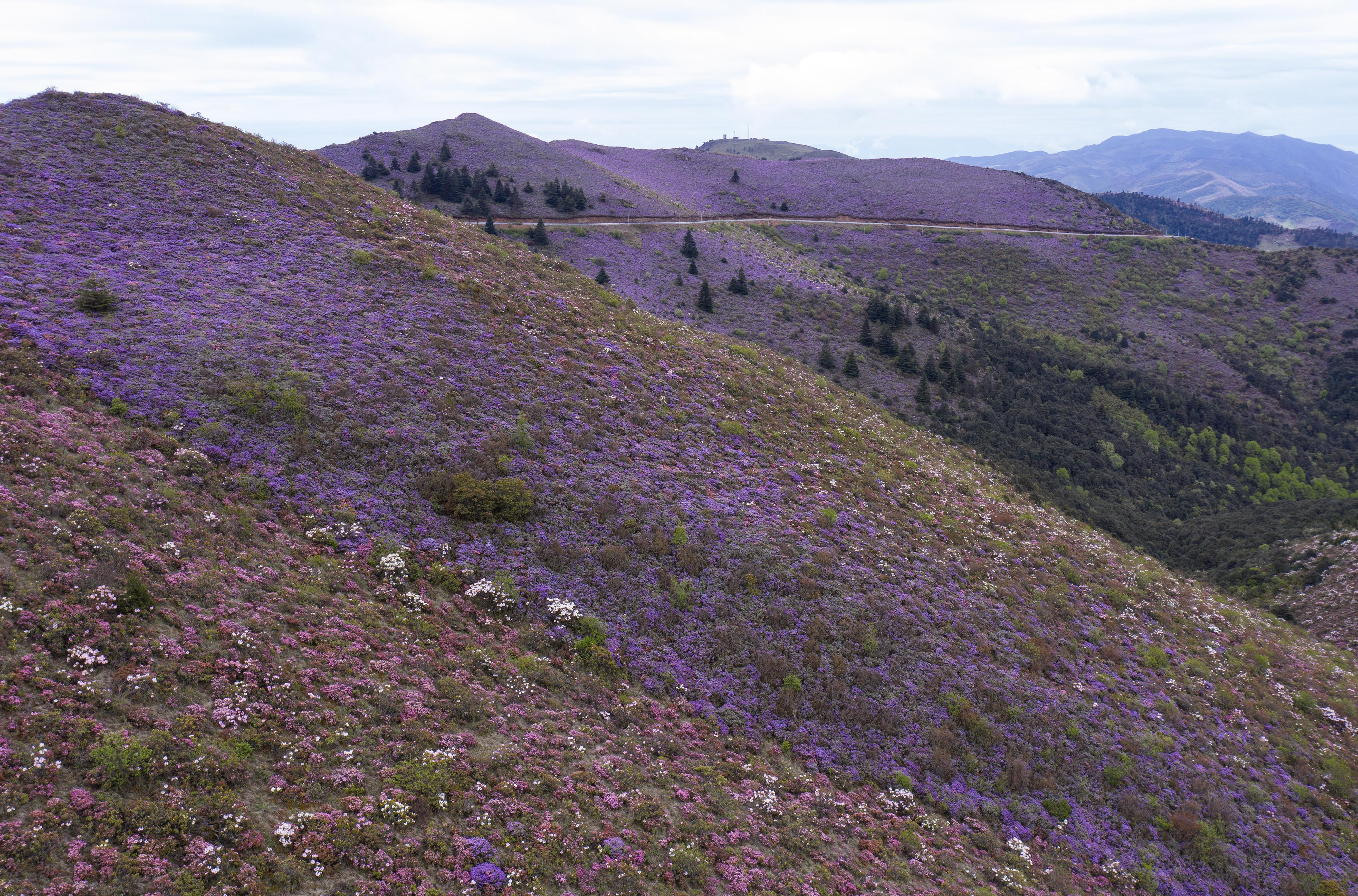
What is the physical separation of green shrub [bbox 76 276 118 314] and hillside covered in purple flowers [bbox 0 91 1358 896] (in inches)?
4.8

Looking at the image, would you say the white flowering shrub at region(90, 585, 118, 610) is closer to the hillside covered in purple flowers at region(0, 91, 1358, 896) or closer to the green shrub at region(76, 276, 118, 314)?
the hillside covered in purple flowers at region(0, 91, 1358, 896)

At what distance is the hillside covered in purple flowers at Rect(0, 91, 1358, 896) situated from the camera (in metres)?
10.2

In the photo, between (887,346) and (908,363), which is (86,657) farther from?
(887,346)

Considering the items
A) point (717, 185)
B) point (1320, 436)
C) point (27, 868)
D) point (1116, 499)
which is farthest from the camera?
point (717, 185)

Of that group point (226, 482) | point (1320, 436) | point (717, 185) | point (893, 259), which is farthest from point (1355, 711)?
point (717, 185)

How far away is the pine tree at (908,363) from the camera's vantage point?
169 feet

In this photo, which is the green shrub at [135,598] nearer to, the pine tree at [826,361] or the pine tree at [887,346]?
the pine tree at [826,361]

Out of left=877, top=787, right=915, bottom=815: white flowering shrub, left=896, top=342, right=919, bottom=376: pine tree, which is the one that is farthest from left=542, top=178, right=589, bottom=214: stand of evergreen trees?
left=877, top=787, right=915, bottom=815: white flowering shrub

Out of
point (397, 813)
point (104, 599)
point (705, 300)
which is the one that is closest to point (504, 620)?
point (397, 813)

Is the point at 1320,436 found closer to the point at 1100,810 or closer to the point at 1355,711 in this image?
the point at 1355,711

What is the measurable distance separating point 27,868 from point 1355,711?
35.5 metres

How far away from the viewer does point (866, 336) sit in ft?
179

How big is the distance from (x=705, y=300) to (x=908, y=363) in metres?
17.9

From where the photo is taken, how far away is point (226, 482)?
1655 centimetres
